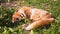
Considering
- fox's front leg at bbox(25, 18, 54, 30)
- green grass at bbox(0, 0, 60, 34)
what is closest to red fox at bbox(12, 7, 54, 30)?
fox's front leg at bbox(25, 18, 54, 30)

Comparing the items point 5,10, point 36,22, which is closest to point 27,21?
point 36,22

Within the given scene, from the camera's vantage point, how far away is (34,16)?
4.58m

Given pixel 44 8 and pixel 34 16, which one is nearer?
pixel 34 16

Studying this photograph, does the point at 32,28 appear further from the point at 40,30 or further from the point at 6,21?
the point at 6,21

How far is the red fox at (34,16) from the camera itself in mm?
4361

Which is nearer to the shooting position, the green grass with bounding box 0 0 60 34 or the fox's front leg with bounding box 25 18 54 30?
the green grass with bounding box 0 0 60 34

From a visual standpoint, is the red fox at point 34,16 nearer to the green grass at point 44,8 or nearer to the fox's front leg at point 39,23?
the fox's front leg at point 39,23

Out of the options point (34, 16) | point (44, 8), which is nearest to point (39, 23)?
point (34, 16)

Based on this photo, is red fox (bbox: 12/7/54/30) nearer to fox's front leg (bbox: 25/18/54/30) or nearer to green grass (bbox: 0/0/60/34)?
fox's front leg (bbox: 25/18/54/30)

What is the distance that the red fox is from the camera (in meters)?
4.36

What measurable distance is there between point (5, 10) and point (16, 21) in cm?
42

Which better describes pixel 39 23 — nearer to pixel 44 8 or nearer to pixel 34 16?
pixel 34 16

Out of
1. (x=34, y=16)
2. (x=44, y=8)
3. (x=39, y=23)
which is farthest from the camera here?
(x=44, y=8)

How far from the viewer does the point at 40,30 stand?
13.7 ft
